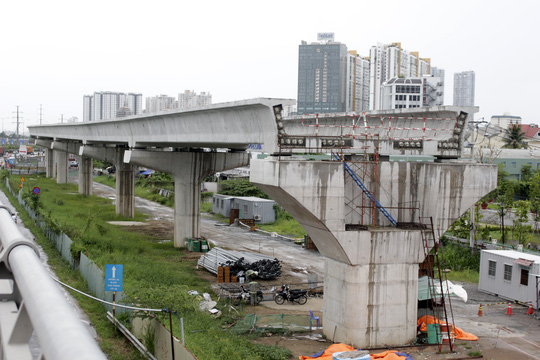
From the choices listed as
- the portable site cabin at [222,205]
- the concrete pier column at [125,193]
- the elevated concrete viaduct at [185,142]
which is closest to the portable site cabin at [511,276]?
the elevated concrete viaduct at [185,142]

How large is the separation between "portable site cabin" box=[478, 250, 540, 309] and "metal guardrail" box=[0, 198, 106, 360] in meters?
24.6

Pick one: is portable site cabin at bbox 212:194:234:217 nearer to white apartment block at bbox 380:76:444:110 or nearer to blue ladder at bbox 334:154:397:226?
blue ladder at bbox 334:154:397:226

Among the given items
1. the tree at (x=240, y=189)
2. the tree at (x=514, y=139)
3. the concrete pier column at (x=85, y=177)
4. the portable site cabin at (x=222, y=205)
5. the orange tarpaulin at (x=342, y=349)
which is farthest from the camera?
the tree at (x=514, y=139)

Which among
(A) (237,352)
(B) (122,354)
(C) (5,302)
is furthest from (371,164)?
(C) (5,302)

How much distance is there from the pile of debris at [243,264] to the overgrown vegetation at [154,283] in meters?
1.09

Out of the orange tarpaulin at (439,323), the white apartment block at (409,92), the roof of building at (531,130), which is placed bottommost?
the orange tarpaulin at (439,323)

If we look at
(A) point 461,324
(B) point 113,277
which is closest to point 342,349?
(A) point 461,324

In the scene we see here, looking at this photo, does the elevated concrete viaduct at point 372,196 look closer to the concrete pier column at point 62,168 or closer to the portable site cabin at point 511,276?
the portable site cabin at point 511,276

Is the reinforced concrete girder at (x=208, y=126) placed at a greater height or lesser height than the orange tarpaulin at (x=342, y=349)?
greater

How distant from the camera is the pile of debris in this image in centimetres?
2972

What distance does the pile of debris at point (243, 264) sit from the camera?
1170 inches

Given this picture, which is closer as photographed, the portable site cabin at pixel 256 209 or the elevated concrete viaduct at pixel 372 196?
the elevated concrete viaduct at pixel 372 196

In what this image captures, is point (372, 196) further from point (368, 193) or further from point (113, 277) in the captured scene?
point (113, 277)

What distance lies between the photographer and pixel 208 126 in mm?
29016
